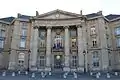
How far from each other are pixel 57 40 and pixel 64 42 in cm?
215

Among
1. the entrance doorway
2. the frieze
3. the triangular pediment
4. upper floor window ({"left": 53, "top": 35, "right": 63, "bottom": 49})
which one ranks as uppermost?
the triangular pediment

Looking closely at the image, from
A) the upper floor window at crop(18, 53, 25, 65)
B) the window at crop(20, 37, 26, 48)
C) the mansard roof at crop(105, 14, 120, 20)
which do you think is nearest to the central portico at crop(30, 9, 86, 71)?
the window at crop(20, 37, 26, 48)

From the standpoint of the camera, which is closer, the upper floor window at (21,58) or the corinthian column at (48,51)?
the corinthian column at (48,51)

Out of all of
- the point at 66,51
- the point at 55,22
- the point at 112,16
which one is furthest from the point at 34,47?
the point at 112,16

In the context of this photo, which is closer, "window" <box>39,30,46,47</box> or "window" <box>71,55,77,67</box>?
"window" <box>71,55,77,67</box>

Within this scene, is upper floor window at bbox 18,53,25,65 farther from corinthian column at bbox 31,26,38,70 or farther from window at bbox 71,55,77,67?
window at bbox 71,55,77,67

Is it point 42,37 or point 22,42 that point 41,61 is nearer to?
point 42,37

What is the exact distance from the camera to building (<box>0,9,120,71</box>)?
46188 mm

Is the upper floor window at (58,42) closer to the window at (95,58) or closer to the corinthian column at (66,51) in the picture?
the corinthian column at (66,51)

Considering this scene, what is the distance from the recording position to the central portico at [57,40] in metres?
46.3

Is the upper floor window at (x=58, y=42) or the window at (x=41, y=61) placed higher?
the upper floor window at (x=58, y=42)

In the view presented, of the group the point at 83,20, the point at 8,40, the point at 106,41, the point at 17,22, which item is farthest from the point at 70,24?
the point at 8,40

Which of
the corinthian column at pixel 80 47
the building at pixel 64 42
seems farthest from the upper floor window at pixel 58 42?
the corinthian column at pixel 80 47

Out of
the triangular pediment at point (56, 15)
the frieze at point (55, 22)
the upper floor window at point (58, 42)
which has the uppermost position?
the triangular pediment at point (56, 15)
